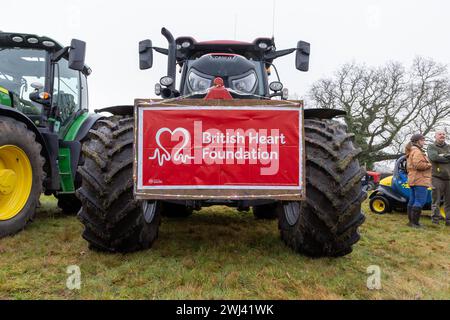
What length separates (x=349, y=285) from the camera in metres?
2.61

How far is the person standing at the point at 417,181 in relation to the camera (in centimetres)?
602

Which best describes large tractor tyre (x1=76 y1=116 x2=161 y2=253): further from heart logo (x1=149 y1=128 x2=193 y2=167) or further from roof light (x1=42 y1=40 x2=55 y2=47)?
roof light (x1=42 y1=40 x2=55 y2=47)

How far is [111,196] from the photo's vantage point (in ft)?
9.43

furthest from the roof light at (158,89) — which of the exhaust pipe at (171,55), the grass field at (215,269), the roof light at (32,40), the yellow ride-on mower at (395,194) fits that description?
the yellow ride-on mower at (395,194)

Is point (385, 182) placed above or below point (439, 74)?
below

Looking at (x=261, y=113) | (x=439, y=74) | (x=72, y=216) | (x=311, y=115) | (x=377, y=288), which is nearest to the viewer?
(x=377, y=288)

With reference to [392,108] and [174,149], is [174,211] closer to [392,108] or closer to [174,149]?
[174,149]

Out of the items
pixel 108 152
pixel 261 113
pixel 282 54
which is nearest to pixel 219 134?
pixel 261 113

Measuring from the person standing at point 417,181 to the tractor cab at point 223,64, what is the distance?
3101mm

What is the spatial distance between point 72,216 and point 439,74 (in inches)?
1089

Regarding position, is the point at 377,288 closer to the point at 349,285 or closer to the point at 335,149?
the point at 349,285

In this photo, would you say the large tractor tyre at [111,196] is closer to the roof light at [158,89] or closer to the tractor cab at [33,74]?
the roof light at [158,89]

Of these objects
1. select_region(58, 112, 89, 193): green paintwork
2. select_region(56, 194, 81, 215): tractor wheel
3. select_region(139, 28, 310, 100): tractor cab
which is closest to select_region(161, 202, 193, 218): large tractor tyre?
select_region(58, 112, 89, 193): green paintwork

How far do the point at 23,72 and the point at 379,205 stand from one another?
7.04 meters
